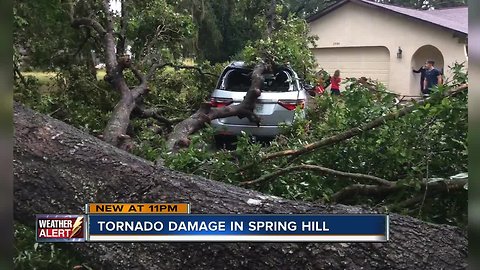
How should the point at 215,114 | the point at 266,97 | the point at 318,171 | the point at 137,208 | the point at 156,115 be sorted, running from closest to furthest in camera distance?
the point at 137,208 < the point at 266,97 < the point at 215,114 < the point at 318,171 < the point at 156,115

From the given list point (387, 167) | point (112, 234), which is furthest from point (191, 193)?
point (387, 167)

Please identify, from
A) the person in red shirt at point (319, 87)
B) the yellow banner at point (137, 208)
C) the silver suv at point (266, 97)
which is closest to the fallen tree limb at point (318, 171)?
the silver suv at point (266, 97)

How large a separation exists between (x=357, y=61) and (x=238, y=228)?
2.26 ft

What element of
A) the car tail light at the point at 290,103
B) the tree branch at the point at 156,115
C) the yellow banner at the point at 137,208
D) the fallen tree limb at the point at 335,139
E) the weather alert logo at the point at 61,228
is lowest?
the weather alert logo at the point at 61,228

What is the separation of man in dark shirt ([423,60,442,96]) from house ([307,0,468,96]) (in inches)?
0.8

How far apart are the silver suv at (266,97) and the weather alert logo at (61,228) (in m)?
0.62


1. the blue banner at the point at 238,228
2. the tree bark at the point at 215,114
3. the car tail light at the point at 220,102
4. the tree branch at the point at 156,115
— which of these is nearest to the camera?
the blue banner at the point at 238,228

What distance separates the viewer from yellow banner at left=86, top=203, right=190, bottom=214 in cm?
201

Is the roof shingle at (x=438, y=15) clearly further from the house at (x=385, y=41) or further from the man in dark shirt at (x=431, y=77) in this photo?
the man in dark shirt at (x=431, y=77)

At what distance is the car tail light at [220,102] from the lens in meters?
2.25

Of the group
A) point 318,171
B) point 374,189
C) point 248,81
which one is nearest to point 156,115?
point 248,81

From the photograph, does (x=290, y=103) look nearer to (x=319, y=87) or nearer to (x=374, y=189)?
(x=319, y=87)

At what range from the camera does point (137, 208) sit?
2.04 m

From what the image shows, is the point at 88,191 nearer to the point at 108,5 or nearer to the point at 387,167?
the point at 108,5
